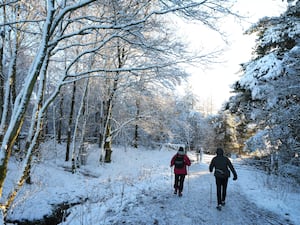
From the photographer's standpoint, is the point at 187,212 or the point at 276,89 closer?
the point at 187,212

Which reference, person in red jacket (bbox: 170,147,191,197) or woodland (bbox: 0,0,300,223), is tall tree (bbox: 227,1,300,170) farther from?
person in red jacket (bbox: 170,147,191,197)

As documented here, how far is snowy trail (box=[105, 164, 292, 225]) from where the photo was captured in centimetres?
496

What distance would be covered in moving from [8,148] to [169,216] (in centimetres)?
380

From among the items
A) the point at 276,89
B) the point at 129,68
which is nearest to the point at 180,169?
the point at 129,68

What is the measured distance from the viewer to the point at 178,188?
7504mm

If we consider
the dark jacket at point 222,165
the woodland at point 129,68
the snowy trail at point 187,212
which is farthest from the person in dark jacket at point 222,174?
the woodland at point 129,68

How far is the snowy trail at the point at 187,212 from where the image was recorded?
4.96 meters

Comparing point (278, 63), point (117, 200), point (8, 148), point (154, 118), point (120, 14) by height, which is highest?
point (278, 63)

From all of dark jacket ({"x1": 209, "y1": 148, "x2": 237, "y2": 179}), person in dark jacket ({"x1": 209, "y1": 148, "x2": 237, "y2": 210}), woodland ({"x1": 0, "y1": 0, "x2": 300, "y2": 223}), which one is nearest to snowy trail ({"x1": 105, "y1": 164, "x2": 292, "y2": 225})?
person in dark jacket ({"x1": 209, "y1": 148, "x2": 237, "y2": 210})

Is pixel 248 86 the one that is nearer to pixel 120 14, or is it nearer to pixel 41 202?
pixel 120 14

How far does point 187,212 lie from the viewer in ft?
18.1

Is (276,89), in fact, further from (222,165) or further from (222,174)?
(222,174)

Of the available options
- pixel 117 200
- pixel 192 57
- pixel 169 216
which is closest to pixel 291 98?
pixel 192 57

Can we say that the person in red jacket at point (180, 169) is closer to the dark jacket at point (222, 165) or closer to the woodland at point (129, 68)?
the dark jacket at point (222, 165)
